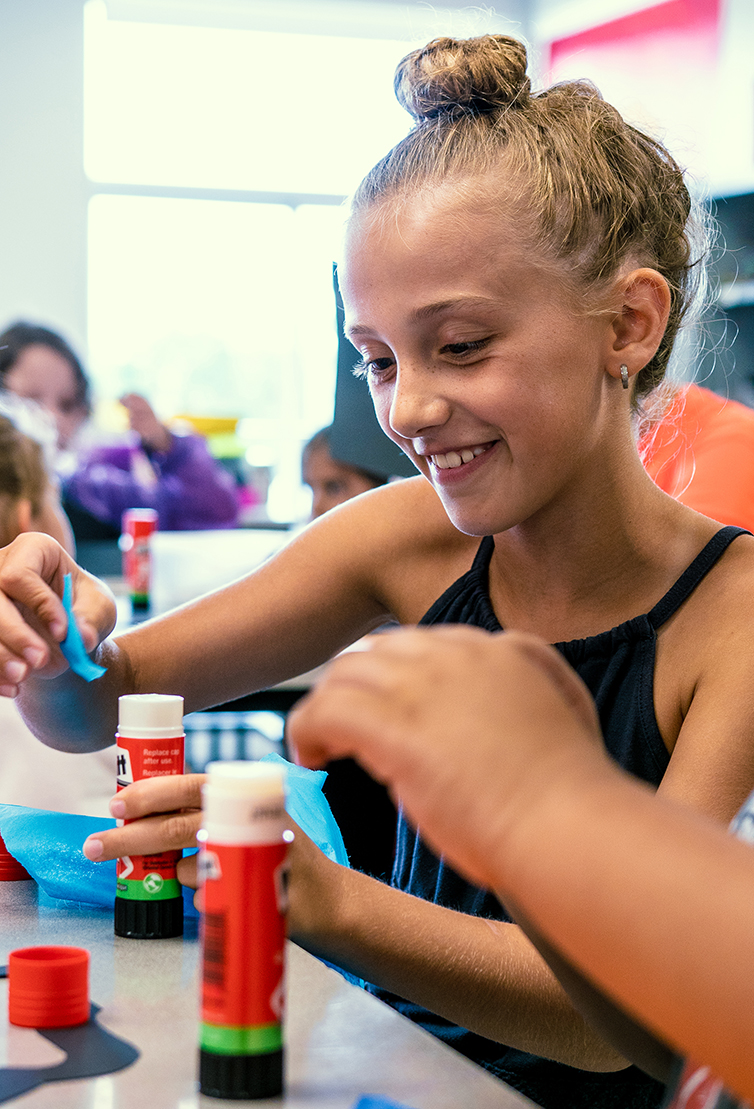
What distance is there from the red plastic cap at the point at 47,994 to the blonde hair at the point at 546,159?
0.67 meters

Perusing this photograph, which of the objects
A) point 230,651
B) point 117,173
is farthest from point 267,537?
point 117,173

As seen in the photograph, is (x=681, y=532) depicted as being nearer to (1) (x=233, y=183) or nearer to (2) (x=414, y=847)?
(2) (x=414, y=847)

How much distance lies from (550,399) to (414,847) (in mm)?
462

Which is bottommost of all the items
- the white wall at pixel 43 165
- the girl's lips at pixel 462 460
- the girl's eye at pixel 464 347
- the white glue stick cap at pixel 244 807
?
the white glue stick cap at pixel 244 807

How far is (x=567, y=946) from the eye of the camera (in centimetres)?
48

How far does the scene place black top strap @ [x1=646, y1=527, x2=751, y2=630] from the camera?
3.49 feet

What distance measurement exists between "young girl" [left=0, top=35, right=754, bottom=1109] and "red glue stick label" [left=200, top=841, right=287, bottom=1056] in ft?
0.95

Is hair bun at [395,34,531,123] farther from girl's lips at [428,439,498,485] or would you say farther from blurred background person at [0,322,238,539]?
blurred background person at [0,322,238,539]

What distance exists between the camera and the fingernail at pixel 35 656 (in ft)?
2.91

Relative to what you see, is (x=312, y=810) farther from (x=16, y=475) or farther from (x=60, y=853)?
(x=16, y=475)

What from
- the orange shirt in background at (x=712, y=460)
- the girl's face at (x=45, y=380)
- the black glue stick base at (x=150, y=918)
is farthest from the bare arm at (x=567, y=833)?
the girl's face at (x=45, y=380)

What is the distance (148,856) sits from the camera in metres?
0.81

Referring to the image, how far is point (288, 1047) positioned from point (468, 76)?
2.67 ft

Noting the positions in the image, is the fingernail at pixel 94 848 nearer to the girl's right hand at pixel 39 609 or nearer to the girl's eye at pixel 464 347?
the girl's right hand at pixel 39 609
